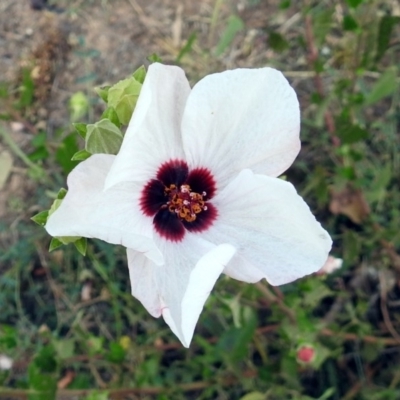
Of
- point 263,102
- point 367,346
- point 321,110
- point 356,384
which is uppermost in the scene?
point 263,102

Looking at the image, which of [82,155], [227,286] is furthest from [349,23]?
[82,155]

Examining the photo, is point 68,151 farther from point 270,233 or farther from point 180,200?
point 270,233

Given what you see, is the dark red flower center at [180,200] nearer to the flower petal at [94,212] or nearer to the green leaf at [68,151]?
the flower petal at [94,212]

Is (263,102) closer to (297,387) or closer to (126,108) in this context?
(126,108)

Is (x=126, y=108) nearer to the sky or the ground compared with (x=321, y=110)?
nearer to the sky

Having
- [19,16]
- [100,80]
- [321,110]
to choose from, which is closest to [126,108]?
[321,110]

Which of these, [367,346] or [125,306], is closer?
[367,346]

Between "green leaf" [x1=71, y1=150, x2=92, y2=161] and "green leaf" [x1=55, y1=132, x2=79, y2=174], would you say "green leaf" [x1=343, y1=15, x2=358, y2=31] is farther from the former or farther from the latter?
"green leaf" [x1=71, y1=150, x2=92, y2=161]
